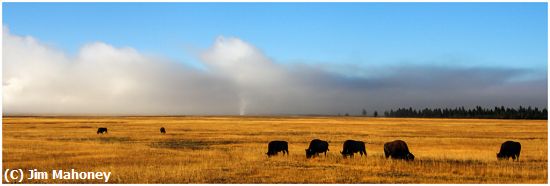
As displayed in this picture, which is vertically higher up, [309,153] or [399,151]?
[399,151]

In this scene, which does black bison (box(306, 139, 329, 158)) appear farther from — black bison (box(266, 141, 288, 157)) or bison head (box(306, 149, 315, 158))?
black bison (box(266, 141, 288, 157))

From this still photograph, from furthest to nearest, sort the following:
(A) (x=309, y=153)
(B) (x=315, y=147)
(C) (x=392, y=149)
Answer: (B) (x=315, y=147), (A) (x=309, y=153), (C) (x=392, y=149)

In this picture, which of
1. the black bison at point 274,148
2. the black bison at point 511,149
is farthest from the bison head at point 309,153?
the black bison at point 511,149

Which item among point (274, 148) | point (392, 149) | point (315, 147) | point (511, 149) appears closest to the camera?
point (392, 149)

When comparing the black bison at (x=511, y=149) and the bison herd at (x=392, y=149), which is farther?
the black bison at (x=511, y=149)

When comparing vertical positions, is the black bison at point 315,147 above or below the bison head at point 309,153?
above

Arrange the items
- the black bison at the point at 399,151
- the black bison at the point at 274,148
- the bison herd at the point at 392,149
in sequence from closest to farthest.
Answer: the black bison at the point at 399,151 → the bison herd at the point at 392,149 → the black bison at the point at 274,148

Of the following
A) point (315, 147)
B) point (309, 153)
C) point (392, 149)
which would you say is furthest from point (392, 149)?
point (309, 153)

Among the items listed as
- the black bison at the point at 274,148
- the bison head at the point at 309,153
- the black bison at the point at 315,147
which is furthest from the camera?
the black bison at the point at 274,148

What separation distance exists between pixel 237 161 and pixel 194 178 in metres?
4.59

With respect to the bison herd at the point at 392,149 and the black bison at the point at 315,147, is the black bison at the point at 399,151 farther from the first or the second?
the black bison at the point at 315,147

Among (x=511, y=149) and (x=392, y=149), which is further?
(x=511, y=149)

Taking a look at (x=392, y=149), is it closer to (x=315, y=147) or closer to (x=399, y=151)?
(x=399, y=151)

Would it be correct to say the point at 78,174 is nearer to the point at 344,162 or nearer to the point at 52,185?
the point at 52,185
